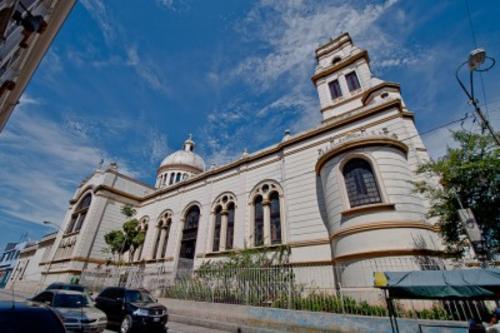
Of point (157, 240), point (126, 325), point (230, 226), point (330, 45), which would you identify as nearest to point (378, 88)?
point (330, 45)

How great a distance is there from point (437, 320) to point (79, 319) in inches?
425

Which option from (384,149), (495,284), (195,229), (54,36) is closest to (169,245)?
(195,229)

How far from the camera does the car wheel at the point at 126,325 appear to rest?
26.7 feet

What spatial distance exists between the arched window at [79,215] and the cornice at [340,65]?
2961 centimetres

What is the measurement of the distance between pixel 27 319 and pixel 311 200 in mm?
12810

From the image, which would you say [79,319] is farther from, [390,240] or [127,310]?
[390,240]

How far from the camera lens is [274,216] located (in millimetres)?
15852

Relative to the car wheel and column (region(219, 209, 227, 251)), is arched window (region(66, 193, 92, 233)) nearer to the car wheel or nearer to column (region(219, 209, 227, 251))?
column (region(219, 209, 227, 251))

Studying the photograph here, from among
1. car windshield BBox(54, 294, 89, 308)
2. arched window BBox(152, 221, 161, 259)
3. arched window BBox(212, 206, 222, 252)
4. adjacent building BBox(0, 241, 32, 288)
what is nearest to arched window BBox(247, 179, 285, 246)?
arched window BBox(212, 206, 222, 252)

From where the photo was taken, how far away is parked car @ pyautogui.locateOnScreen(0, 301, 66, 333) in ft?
Answer: 9.25

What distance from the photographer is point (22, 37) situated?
5.93 metres

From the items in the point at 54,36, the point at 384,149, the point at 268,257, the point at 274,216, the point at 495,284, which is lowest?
the point at 495,284

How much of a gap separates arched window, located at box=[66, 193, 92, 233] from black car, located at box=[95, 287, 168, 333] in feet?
71.3

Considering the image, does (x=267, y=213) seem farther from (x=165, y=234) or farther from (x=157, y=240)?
(x=157, y=240)
